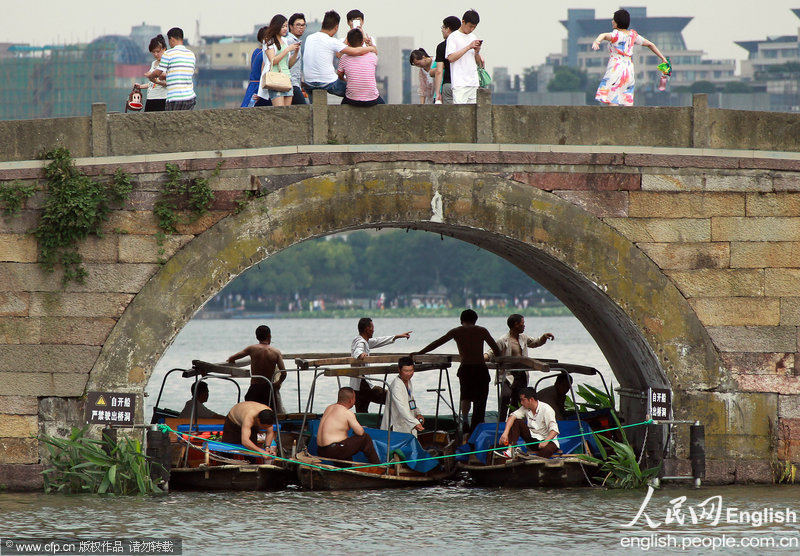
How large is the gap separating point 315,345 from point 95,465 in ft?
140

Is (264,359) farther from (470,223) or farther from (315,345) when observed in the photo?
(315,345)

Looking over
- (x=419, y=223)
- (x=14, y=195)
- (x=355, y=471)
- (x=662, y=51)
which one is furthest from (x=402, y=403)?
(x=662, y=51)

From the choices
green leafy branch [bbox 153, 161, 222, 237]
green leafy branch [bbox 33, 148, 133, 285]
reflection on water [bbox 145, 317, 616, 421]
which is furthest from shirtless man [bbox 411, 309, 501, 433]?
reflection on water [bbox 145, 317, 616, 421]

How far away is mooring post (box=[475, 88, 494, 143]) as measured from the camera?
13.5 meters

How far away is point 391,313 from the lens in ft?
287

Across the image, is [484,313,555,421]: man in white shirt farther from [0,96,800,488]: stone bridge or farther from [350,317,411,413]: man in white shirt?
[0,96,800,488]: stone bridge

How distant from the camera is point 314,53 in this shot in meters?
14.1

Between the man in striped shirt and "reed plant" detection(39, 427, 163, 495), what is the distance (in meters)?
3.84

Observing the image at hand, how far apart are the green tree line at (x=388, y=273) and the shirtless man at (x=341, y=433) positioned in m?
73.5

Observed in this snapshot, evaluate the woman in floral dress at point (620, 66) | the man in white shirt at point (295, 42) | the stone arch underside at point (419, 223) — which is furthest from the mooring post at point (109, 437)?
the woman in floral dress at point (620, 66)

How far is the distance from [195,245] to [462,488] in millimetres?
4091

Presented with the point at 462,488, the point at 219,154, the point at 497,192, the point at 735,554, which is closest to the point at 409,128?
the point at 497,192

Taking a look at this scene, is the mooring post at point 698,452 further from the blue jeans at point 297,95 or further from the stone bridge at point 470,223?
the blue jeans at point 297,95

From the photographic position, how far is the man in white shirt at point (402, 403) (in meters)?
14.2
